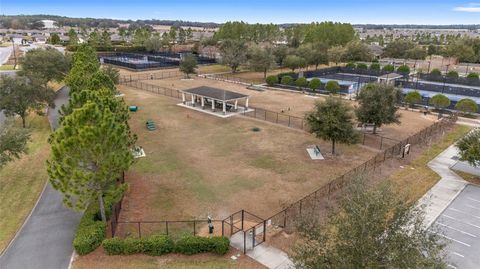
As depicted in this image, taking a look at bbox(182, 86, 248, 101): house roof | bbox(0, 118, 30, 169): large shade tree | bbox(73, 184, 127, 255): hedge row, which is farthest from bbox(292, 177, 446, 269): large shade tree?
bbox(182, 86, 248, 101): house roof

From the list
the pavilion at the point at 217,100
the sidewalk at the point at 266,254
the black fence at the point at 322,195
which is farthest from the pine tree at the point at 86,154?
the pavilion at the point at 217,100

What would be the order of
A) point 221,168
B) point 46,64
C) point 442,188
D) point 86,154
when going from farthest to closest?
1. point 46,64
2. point 221,168
3. point 442,188
4. point 86,154

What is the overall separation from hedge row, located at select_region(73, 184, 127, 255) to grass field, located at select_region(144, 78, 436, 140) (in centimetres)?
2866

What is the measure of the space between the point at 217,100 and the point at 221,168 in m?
17.1

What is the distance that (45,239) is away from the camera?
18188 mm

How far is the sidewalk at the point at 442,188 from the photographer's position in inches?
855

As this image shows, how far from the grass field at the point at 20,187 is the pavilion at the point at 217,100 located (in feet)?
64.1

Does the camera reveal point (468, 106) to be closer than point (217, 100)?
No

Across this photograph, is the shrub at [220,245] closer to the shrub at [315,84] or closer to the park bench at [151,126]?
the park bench at [151,126]

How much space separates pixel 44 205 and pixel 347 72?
239 feet

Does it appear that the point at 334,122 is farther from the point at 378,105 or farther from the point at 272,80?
the point at 272,80

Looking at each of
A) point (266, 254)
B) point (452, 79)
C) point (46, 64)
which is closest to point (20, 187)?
point (266, 254)

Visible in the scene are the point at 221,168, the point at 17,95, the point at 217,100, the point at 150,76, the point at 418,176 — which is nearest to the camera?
the point at 418,176

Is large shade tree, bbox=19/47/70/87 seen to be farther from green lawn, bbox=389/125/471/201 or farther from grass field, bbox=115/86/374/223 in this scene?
green lawn, bbox=389/125/471/201
